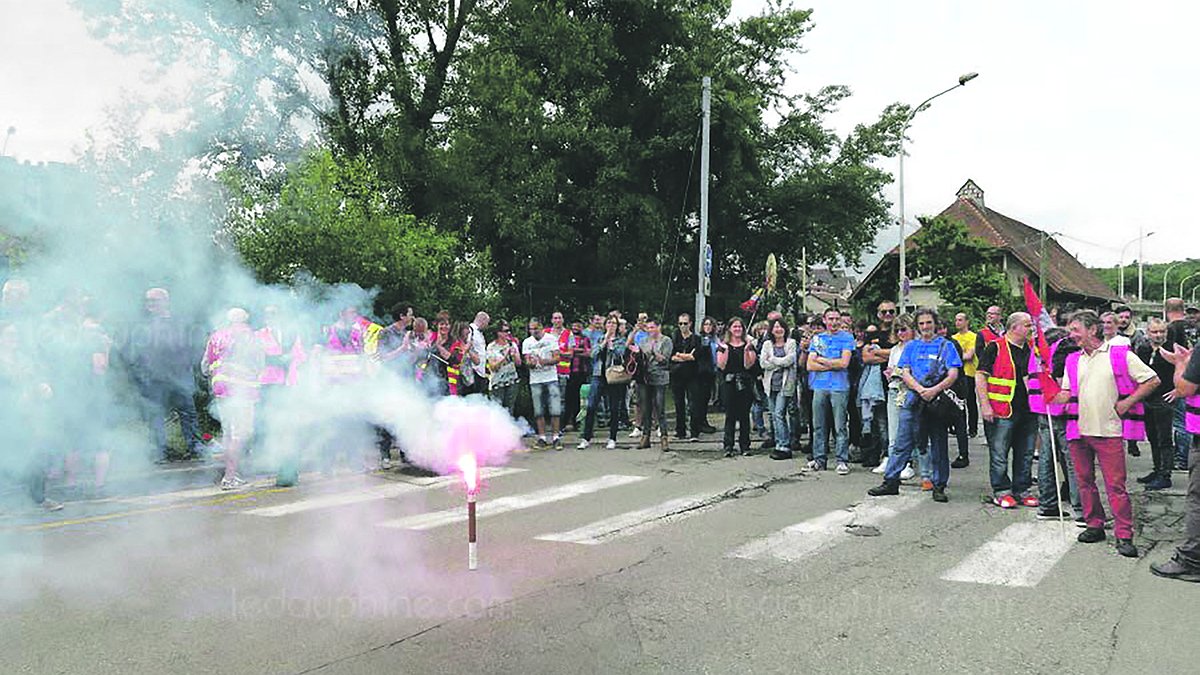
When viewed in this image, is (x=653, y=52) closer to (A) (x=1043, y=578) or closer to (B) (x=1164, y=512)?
(B) (x=1164, y=512)

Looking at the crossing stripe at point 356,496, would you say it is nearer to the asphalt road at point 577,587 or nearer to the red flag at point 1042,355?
the asphalt road at point 577,587

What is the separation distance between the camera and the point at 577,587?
5984 millimetres

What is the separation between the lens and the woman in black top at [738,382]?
1221cm

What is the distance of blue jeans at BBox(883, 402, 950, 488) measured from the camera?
30.6ft

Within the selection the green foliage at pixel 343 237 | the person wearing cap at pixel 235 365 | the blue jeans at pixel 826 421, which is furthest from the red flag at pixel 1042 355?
the green foliage at pixel 343 237

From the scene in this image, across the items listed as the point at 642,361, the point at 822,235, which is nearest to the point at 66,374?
the point at 642,361

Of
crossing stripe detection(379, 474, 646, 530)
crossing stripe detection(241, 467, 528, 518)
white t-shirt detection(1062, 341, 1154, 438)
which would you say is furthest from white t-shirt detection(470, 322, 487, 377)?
white t-shirt detection(1062, 341, 1154, 438)

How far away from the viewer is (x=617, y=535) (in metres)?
7.61

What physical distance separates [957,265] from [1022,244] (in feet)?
80.2

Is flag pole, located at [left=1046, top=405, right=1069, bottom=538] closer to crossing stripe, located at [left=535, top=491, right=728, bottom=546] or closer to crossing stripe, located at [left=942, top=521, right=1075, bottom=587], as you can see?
crossing stripe, located at [left=942, top=521, right=1075, bottom=587]

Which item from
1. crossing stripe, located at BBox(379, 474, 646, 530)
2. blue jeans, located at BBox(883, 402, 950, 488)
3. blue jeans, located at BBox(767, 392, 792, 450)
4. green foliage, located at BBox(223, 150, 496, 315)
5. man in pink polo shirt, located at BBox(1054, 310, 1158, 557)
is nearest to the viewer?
man in pink polo shirt, located at BBox(1054, 310, 1158, 557)

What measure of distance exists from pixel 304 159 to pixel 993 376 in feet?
25.7

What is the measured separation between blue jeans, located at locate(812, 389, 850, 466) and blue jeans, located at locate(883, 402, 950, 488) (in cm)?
141

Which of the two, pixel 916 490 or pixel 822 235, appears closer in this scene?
pixel 916 490
